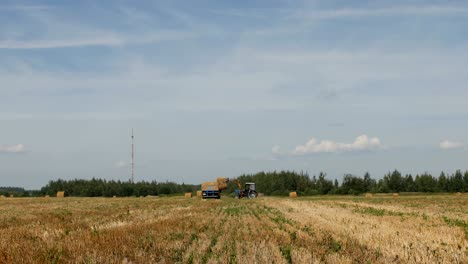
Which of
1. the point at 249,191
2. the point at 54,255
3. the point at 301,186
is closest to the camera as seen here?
the point at 54,255

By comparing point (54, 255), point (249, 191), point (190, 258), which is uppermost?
point (249, 191)

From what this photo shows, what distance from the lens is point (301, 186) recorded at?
409ft

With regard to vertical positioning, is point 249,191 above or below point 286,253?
above

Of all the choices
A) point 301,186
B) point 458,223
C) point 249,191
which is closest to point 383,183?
point 301,186

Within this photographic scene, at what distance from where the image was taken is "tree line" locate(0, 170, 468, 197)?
351 ft

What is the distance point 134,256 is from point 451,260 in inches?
278

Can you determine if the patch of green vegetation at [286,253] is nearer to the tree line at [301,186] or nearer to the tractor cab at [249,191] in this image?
the tractor cab at [249,191]

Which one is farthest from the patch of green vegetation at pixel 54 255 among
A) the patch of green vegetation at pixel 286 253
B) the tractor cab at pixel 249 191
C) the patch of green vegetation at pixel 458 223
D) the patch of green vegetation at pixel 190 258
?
the tractor cab at pixel 249 191

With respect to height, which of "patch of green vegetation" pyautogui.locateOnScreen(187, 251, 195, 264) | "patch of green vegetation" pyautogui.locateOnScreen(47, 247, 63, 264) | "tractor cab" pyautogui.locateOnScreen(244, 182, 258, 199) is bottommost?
"patch of green vegetation" pyautogui.locateOnScreen(187, 251, 195, 264)

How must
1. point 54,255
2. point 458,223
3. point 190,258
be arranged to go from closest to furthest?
point 54,255
point 190,258
point 458,223

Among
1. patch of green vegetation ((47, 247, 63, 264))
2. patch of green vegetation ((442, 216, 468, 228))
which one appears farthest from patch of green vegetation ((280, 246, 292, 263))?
patch of green vegetation ((442, 216, 468, 228))

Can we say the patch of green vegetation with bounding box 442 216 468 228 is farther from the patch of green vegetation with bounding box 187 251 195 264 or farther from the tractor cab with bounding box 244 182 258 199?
the tractor cab with bounding box 244 182 258 199

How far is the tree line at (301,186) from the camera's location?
4213 inches

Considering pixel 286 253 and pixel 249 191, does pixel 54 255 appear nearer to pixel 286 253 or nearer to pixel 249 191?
pixel 286 253
